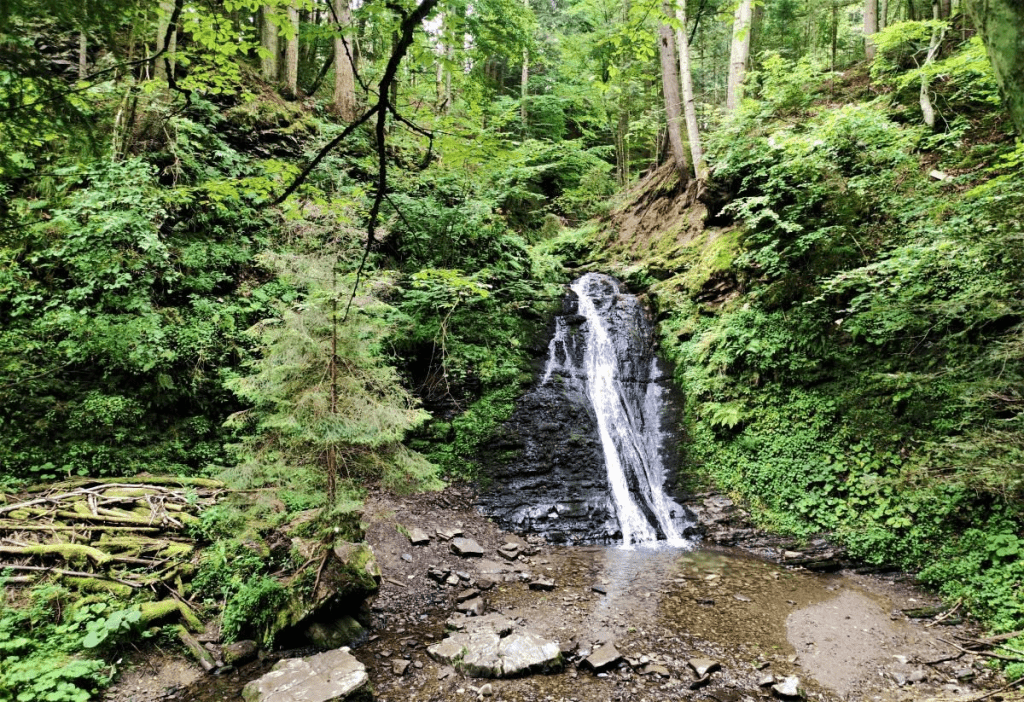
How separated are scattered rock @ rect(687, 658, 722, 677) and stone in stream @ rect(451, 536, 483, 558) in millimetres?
3409

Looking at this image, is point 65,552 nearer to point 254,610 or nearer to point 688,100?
point 254,610

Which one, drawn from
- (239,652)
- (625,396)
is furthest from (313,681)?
(625,396)

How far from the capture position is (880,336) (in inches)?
292

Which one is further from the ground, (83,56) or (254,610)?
(83,56)

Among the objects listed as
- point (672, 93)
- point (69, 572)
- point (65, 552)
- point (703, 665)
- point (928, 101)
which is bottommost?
point (703, 665)

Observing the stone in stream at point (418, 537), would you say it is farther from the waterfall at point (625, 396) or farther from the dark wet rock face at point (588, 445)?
the waterfall at point (625, 396)

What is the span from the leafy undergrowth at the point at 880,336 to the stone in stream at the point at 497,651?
4557mm

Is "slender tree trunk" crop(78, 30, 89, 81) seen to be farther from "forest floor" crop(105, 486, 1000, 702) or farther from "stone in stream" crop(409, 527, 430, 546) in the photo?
"stone in stream" crop(409, 527, 430, 546)

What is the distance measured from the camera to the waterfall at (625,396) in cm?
852

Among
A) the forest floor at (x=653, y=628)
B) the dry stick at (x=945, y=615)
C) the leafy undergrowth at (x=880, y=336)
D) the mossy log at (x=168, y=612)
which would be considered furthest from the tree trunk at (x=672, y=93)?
the mossy log at (x=168, y=612)

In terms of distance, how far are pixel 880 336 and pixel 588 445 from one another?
17.2 feet

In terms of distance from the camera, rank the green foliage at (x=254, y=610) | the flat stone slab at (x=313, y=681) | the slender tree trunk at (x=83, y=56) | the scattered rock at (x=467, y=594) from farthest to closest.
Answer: the slender tree trunk at (x=83, y=56)
the scattered rock at (x=467, y=594)
the green foliage at (x=254, y=610)
the flat stone slab at (x=313, y=681)

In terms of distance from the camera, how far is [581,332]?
12805 mm

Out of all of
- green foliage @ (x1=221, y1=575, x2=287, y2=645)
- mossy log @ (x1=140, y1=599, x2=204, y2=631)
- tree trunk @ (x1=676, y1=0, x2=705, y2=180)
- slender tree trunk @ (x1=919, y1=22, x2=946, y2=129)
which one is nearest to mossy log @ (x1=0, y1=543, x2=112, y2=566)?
mossy log @ (x1=140, y1=599, x2=204, y2=631)
